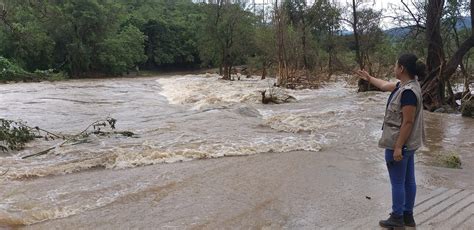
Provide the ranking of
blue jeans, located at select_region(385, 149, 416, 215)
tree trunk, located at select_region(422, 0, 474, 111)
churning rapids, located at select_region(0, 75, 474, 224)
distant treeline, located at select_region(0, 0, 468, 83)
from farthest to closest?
distant treeline, located at select_region(0, 0, 468, 83) → tree trunk, located at select_region(422, 0, 474, 111) → churning rapids, located at select_region(0, 75, 474, 224) → blue jeans, located at select_region(385, 149, 416, 215)

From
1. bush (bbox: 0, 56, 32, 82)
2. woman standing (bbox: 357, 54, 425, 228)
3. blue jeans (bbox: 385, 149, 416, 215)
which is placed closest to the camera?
woman standing (bbox: 357, 54, 425, 228)

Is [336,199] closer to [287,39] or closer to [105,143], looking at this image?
[105,143]

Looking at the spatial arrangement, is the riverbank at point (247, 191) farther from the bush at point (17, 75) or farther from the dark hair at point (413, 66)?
the bush at point (17, 75)

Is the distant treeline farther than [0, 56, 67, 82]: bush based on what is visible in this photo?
No

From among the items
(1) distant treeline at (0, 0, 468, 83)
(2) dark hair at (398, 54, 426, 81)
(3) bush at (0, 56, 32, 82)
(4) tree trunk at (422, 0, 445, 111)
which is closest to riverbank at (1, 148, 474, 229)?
(2) dark hair at (398, 54, 426, 81)

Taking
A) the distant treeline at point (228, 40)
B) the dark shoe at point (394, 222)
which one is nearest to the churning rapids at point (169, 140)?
the dark shoe at point (394, 222)

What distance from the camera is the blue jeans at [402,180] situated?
4.27m

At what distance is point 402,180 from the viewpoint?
4301mm

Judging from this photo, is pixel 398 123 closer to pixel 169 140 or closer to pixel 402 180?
pixel 402 180

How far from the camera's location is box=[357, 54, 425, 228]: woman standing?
159 inches

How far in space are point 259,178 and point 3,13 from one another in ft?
20.3

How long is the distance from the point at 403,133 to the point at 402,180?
517mm

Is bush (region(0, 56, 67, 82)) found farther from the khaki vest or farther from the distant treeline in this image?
the khaki vest

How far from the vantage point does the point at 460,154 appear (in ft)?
27.8
